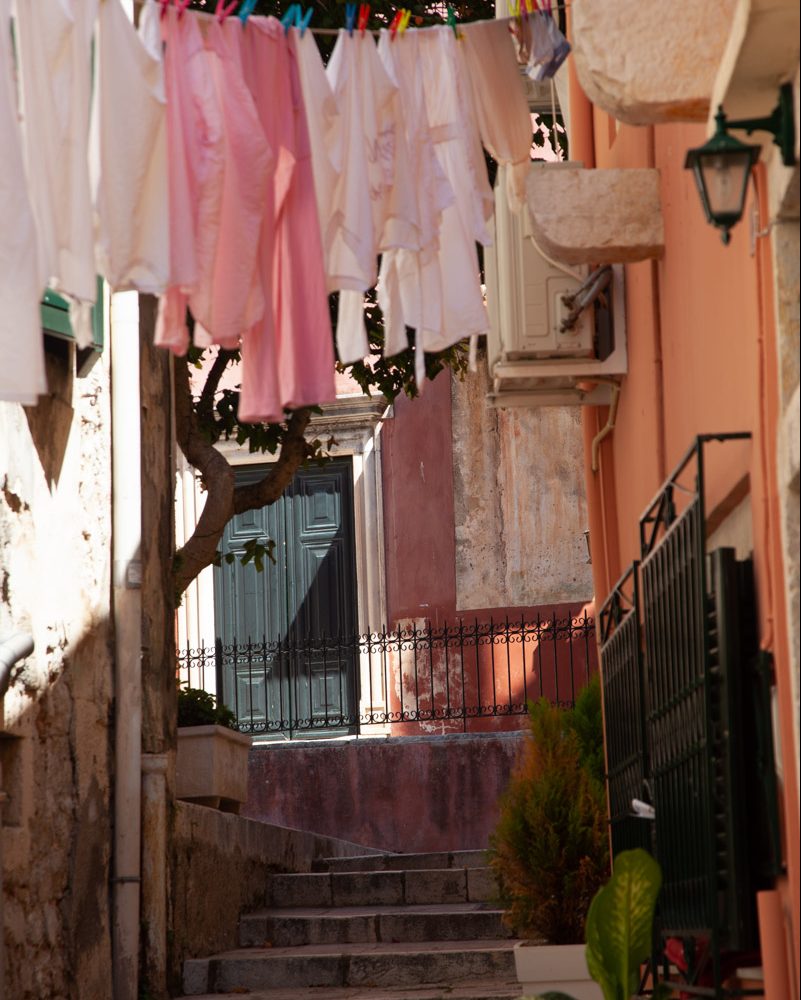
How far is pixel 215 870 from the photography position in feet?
33.0

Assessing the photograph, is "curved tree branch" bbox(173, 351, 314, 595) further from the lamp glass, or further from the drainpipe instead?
the lamp glass

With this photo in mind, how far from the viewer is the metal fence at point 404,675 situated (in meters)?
15.3

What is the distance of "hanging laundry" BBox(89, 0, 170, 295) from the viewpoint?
16.9 feet

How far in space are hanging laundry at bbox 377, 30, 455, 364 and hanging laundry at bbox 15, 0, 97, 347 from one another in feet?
3.94

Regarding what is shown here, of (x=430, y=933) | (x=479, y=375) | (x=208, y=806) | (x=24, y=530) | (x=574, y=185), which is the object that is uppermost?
(x=479, y=375)

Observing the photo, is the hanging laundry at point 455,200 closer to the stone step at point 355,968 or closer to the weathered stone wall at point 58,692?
the weathered stone wall at point 58,692

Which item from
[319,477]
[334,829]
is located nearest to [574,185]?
[334,829]

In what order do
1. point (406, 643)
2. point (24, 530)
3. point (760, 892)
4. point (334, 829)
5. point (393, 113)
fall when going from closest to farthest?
point (760, 892) → point (393, 113) → point (24, 530) → point (334, 829) → point (406, 643)

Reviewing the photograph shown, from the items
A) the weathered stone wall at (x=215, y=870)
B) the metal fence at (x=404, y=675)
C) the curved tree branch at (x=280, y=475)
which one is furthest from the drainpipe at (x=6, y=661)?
the metal fence at (x=404, y=675)

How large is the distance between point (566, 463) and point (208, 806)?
7.00 m

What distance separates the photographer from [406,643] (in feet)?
53.0

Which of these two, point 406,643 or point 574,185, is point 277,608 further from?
point 574,185

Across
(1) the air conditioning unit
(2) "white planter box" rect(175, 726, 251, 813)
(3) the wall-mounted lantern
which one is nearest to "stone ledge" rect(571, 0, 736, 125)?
(3) the wall-mounted lantern

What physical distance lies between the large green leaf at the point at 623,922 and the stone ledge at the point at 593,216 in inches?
95.9
